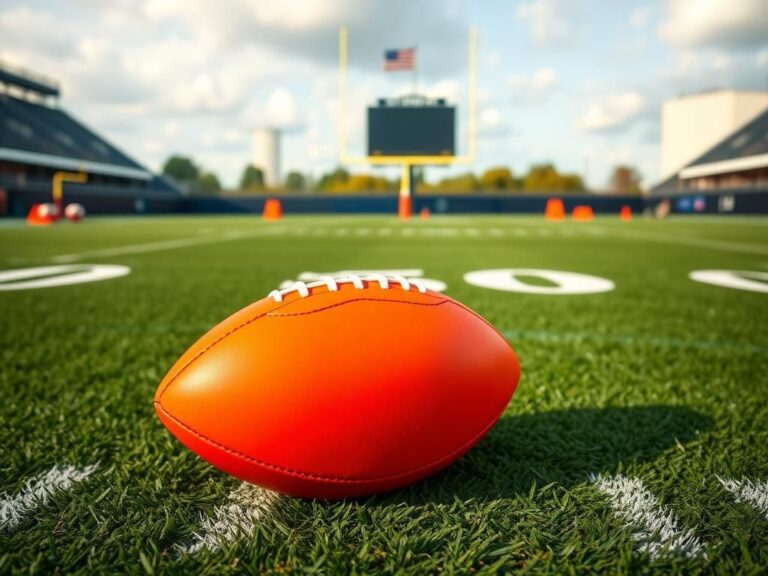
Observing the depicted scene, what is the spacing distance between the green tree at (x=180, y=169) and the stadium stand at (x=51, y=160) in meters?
43.0

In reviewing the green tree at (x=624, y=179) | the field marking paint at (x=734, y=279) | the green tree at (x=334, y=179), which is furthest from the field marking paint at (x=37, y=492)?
Answer: the green tree at (x=624, y=179)

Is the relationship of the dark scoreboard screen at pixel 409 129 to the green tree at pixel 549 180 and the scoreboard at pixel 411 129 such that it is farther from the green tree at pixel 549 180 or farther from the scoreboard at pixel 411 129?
the green tree at pixel 549 180

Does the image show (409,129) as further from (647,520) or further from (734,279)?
(647,520)

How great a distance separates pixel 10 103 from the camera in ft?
100

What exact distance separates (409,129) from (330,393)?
26.7 meters

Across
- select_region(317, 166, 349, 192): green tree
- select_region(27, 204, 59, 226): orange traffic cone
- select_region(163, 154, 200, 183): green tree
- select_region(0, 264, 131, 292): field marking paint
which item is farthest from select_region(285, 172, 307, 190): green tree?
select_region(0, 264, 131, 292): field marking paint

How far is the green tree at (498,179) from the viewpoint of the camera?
59188 millimetres

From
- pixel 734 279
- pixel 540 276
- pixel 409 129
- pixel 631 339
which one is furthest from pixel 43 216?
pixel 631 339

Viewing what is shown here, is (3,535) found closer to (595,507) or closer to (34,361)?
(595,507)

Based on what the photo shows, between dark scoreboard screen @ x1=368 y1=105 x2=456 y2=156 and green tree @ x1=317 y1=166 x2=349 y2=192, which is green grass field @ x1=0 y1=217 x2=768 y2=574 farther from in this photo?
green tree @ x1=317 y1=166 x2=349 y2=192

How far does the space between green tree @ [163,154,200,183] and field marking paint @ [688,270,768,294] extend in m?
81.0

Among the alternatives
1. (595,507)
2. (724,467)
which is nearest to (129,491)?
(595,507)

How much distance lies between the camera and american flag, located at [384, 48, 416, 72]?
23250 mm

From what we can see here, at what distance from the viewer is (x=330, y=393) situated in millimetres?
974
